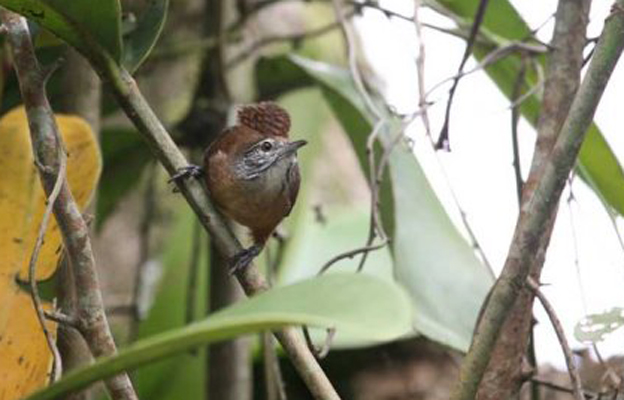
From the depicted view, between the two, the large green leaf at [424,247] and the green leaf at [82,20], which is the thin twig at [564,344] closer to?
the large green leaf at [424,247]

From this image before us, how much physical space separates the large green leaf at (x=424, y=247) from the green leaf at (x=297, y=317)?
0.79m

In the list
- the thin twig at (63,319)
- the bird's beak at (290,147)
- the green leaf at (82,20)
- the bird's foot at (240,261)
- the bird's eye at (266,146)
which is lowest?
the bird's foot at (240,261)

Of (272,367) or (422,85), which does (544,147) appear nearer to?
(422,85)

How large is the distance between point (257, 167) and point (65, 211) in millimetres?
464

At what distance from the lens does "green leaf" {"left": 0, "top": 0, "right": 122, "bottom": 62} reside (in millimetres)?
1246

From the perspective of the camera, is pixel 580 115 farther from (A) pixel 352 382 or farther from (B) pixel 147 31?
(A) pixel 352 382

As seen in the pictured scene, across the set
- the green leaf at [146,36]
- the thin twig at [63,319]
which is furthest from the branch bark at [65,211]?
the green leaf at [146,36]

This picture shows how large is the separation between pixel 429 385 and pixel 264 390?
1.28 feet

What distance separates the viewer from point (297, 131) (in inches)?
101

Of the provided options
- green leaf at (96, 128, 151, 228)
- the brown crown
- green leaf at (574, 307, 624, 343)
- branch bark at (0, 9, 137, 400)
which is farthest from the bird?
green leaf at (96, 128, 151, 228)

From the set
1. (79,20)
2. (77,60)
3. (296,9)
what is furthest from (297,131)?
(79,20)

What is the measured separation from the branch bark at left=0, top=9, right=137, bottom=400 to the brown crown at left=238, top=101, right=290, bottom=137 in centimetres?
36

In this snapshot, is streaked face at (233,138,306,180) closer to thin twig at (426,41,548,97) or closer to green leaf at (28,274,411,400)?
thin twig at (426,41,548,97)

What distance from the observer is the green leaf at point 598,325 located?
1.34 meters
